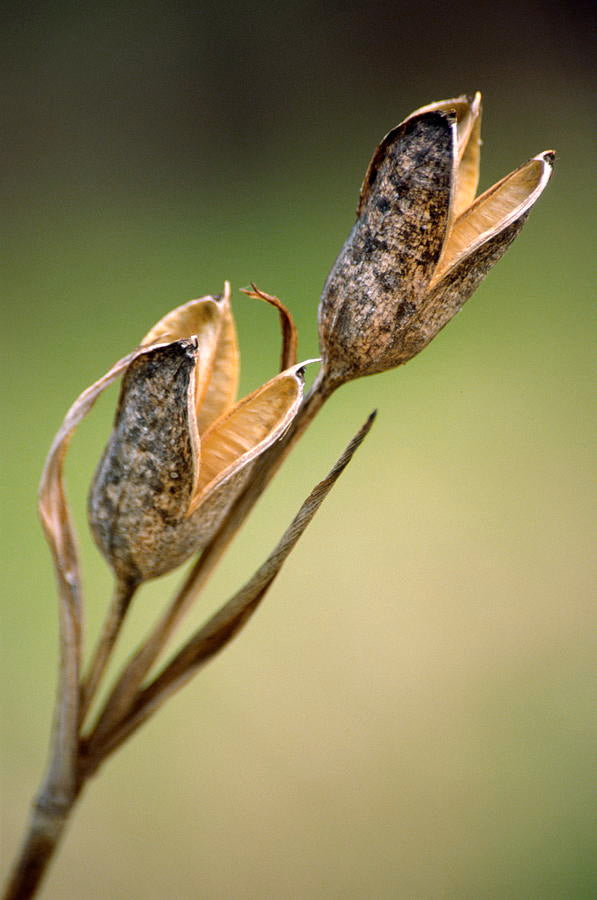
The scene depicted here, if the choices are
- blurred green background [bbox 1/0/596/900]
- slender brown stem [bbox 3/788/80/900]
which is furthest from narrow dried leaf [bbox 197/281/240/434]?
blurred green background [bbox 1/0/596/900]

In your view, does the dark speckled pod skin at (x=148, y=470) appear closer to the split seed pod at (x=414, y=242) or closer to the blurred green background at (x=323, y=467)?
the split seed pod at (x=414, y=242)

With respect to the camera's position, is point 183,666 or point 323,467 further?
point 323,467

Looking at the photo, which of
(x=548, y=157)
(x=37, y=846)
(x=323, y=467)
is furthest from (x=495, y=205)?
(x=323, y=467)

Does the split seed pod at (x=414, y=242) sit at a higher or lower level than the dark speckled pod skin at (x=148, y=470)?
higher

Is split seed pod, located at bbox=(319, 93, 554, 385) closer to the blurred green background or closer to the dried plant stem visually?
the dried plant stem

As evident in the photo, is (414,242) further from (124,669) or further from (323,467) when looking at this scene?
(323,467)

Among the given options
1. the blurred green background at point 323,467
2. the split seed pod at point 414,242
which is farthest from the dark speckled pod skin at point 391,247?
the blurred green background at point 323,467
